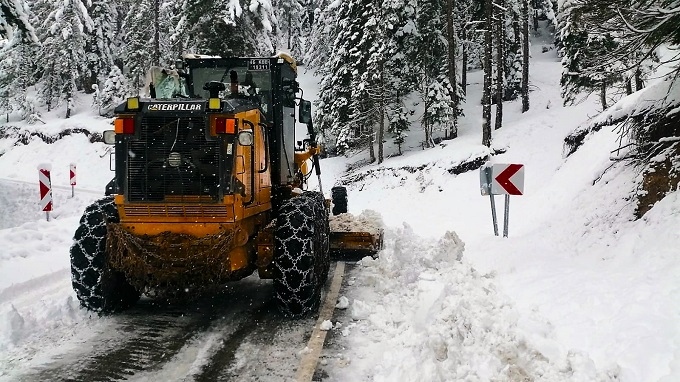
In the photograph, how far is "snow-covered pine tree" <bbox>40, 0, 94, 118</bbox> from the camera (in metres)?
36.8

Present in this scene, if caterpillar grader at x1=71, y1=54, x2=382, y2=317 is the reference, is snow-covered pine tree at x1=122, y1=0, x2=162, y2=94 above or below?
above

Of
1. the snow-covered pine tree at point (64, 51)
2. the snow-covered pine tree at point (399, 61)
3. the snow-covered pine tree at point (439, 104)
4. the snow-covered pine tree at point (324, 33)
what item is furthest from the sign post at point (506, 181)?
the snow-covered pine tree at point (64, 51)

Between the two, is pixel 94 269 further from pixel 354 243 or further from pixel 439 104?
pixel 439 104

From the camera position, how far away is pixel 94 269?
6.04 m

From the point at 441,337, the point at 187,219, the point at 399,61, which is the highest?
the point at 399,61

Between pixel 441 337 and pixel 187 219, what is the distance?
9.88 feet

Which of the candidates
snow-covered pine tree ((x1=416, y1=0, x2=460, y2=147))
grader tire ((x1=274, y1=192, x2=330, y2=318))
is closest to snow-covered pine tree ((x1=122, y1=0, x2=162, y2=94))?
snow-covered pine tree ((x1=416, y1=0, x2=460, y2=147))

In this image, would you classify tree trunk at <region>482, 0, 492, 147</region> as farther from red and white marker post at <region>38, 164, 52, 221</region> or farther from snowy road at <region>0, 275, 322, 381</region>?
snowy road at <region>0, 275, 322, 381</region>

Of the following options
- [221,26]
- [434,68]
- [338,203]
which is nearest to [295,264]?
[338,203]

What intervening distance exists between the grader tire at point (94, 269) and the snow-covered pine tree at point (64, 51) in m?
35.9

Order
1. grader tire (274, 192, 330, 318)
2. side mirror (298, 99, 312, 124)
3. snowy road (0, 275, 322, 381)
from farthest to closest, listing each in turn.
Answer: side mirror (298, 99, 312, 124), grader tire (274, 192, 330, 318), snowy road (0, 275, 322, 381)

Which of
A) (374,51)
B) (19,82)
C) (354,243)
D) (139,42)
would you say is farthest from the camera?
(19,82)

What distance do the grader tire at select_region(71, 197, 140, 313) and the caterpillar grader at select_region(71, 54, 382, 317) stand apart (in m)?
0.01

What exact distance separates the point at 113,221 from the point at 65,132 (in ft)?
123
